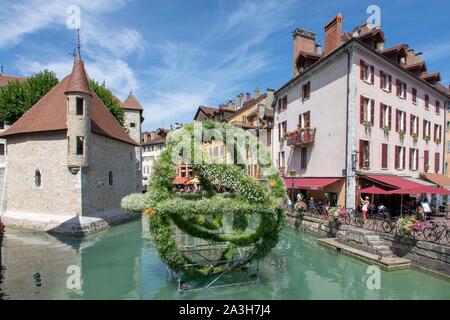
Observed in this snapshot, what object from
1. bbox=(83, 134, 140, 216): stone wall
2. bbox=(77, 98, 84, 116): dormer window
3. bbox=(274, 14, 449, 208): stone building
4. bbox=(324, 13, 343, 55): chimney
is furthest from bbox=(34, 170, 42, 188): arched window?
bbox=(324, 13, 343, 55): chimney

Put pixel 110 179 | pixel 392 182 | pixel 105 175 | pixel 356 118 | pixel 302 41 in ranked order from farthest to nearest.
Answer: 1. pixel 302 41
2. pixel 110 179
3. pixel 105 175
4. pixel 356 118
5. pixel 392 182

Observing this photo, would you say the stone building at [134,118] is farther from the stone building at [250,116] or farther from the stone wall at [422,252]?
the stone wall at [422,252]

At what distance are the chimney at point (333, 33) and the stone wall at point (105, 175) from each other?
1769cm

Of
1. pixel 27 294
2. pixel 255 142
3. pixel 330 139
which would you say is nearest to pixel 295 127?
pixel 330 139

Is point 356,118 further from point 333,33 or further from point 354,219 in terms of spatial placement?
point 333,33

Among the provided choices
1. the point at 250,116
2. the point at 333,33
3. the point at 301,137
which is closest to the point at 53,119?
the point at 301,137

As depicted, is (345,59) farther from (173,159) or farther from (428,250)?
(173,159)

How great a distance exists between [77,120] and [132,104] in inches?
635

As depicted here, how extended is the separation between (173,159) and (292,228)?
1347 centimetres

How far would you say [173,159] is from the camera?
25.4 feet

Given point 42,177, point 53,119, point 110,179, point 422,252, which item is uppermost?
point 53,119

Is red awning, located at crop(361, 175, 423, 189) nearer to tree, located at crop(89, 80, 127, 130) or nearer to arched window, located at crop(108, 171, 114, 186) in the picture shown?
arched window, located at crop(108, 171, 114, 186)

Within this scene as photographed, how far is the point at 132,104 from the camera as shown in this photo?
31953 mm

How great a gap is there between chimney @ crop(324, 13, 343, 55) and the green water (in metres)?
14.6
